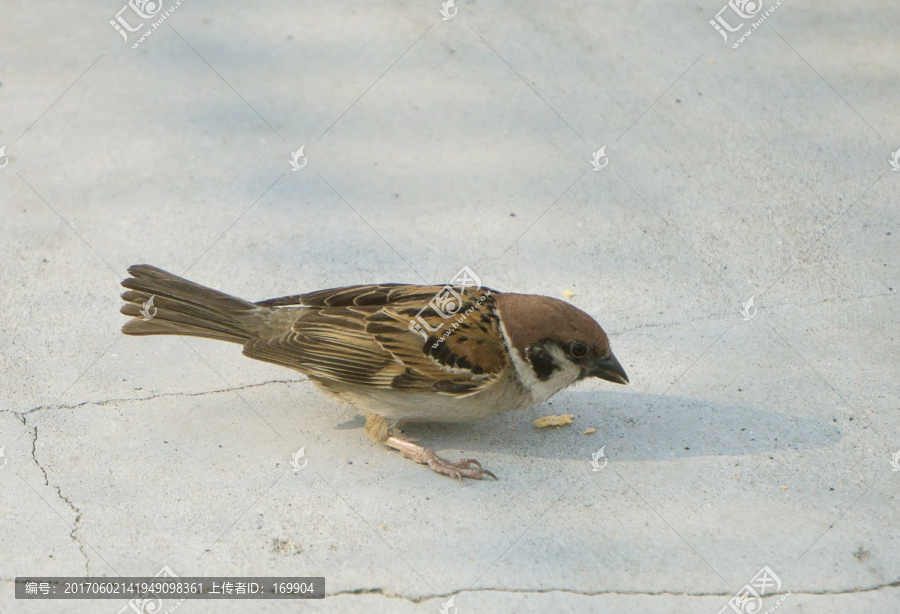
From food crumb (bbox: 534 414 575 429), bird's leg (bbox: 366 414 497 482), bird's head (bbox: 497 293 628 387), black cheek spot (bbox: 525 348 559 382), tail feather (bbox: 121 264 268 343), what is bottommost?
tail feather (bbox: 121 264 268 343)

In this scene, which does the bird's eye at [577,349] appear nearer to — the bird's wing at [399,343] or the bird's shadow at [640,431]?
the bird's wing at [399,343]

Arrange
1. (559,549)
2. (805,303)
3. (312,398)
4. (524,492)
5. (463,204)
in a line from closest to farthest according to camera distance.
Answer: (559,549), (524,492), (312,398), (805,303), (463,204)

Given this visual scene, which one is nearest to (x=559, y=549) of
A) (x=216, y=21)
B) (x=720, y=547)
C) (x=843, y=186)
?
(x=720, y=547)

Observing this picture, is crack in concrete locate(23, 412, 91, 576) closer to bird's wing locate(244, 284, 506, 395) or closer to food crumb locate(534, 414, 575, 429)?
bird's wing locate(244, 284, 506, 395)

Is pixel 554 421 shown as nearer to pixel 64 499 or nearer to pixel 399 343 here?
pixel 399 343

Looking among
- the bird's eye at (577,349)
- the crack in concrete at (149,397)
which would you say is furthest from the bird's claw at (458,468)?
the crack in concrete at (149,397)

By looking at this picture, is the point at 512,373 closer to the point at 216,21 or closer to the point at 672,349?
the point at 672,349

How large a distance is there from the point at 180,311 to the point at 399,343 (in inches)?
41.6

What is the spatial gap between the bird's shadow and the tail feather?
2.27 ft

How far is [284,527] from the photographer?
13.0ft

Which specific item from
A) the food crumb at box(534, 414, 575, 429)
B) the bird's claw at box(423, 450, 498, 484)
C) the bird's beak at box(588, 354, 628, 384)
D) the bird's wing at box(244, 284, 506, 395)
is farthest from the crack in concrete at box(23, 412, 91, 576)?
the bird's beak at box(588, 354, 628, 384)

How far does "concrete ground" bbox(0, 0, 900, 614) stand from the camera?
153 inches

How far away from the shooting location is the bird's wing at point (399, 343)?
Answer: 14.2ft

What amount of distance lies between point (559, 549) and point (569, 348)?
865 millimetres
